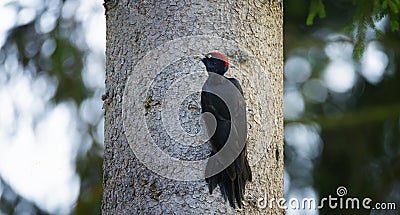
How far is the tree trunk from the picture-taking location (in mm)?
1912

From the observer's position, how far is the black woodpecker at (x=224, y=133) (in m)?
1.88

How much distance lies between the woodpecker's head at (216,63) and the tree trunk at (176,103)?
0.17ft

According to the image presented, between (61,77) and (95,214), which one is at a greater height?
(61,77)

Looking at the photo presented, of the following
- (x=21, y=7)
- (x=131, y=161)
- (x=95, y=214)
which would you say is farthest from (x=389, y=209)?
(x=131, y=161)

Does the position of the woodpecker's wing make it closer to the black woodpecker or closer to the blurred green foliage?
the black woodpecker

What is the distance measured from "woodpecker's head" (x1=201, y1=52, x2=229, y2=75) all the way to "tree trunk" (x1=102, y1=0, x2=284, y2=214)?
51mm

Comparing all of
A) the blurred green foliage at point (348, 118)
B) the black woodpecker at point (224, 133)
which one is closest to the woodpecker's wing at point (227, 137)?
the black woodpecker at point (224, 133)

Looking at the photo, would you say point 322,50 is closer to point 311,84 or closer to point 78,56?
point 311,84

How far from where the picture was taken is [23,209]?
404 centimetres

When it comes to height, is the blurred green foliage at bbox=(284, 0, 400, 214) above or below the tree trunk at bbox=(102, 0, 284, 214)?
above

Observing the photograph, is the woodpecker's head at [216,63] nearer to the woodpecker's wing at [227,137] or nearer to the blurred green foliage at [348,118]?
the woodpecker's wing at [227,137]

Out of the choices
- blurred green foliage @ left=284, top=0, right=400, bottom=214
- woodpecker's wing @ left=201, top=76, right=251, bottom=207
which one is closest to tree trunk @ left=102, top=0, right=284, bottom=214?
woodpecker's wing @ left=201, top=76, right=251, bottom=207

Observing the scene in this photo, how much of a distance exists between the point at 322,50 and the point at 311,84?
0.95 ft

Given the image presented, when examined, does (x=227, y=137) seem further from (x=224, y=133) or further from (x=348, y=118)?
(x=348, y=118)
